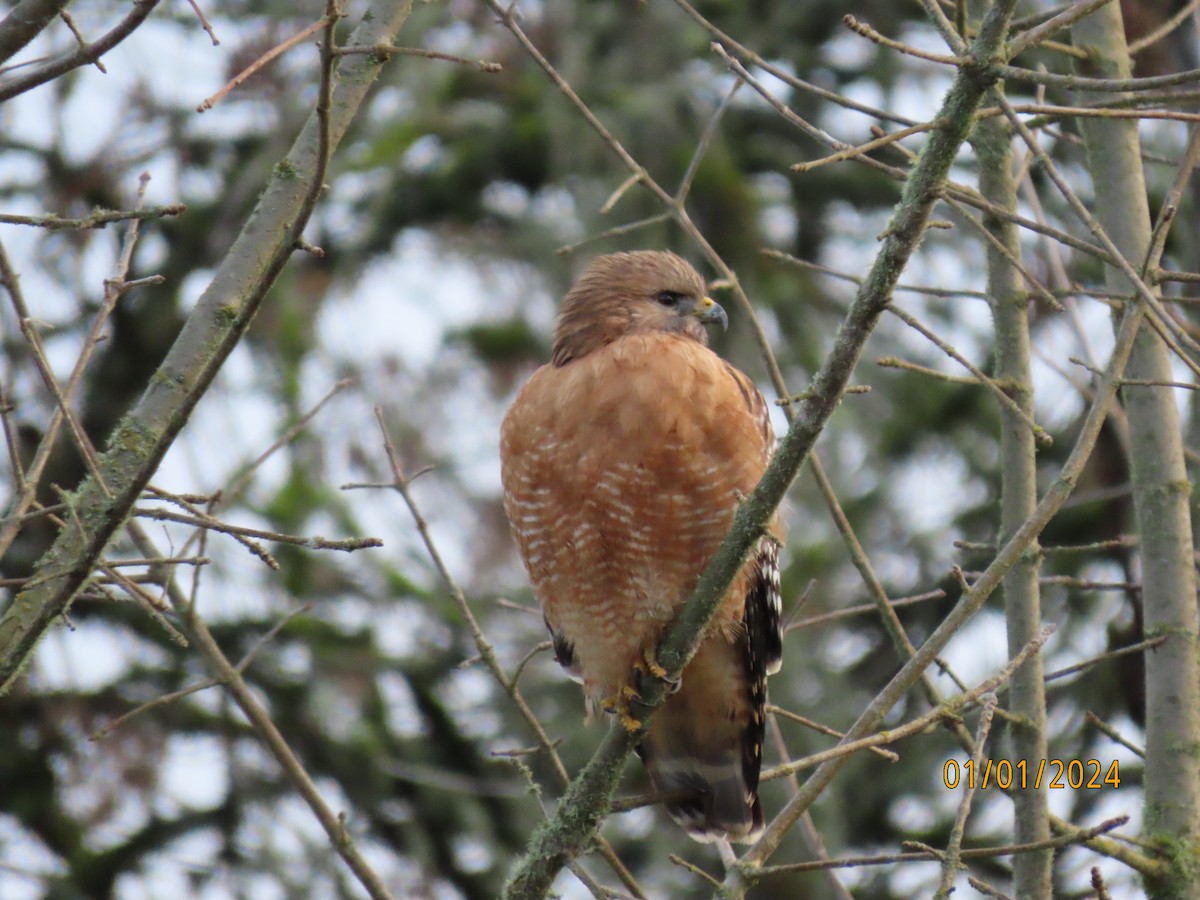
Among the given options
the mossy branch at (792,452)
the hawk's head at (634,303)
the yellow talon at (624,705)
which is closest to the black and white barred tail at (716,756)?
the yellow talon at (624,705)

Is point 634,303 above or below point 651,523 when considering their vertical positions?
above

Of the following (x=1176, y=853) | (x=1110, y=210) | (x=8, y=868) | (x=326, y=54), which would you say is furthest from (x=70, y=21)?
(x=8, y=868)

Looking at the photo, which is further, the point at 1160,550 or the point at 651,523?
the point at 651,523

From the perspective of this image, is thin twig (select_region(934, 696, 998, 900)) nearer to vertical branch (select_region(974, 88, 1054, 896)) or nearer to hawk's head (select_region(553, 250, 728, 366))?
vertical branch (select_region(974, 88, 1054, 896))

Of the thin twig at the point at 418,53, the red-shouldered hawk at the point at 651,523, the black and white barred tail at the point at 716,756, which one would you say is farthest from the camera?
the black and white barred tail at the point at 716,756

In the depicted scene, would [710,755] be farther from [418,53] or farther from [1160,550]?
[418,53]

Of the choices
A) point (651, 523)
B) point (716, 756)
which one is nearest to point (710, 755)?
point (716, 756)

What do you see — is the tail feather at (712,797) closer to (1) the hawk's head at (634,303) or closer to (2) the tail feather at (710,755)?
(2) the tail feather at (710,755)

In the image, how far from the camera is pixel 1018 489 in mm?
3977

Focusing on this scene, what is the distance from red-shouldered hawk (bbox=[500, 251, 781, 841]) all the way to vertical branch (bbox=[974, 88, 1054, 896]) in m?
0.74

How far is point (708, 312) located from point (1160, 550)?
69.8 inches

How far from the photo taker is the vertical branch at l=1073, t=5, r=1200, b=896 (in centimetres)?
370

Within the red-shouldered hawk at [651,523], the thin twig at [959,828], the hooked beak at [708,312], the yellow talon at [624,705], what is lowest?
the thin twig at [959,828]

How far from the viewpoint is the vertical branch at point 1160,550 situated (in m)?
3.70
